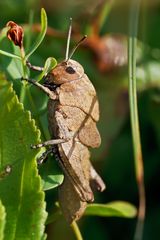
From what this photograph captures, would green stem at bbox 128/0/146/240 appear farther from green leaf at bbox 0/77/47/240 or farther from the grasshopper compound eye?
green leaf at bbox 0/77/47/240

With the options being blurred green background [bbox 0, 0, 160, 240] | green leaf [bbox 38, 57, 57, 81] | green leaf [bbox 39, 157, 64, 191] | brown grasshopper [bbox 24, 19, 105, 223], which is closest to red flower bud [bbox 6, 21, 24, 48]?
green leaf [bbox 38, 57, 57, 81]

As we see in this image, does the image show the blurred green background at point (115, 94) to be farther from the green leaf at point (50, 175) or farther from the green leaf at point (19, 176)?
the green leaf at point (19, 176)

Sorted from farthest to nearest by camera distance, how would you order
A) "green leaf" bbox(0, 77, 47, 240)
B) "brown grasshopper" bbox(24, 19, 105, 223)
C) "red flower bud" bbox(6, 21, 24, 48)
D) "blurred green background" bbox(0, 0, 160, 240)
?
"blurred green background" bbox(0, 0, 160, 240)
"brown grasshopper" bbox(24, 19, 105, 223)
"red flower bud" bbox(6, 21, 24, 48)
"green leaf" bbox(0, 77, 47, 240)

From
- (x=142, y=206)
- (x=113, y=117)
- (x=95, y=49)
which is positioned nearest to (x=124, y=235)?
(x=142, y=206)

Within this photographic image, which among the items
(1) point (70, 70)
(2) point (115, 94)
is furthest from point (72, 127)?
(2) point (115, 94)

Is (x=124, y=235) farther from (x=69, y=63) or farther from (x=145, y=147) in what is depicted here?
(x=69, y=63)
